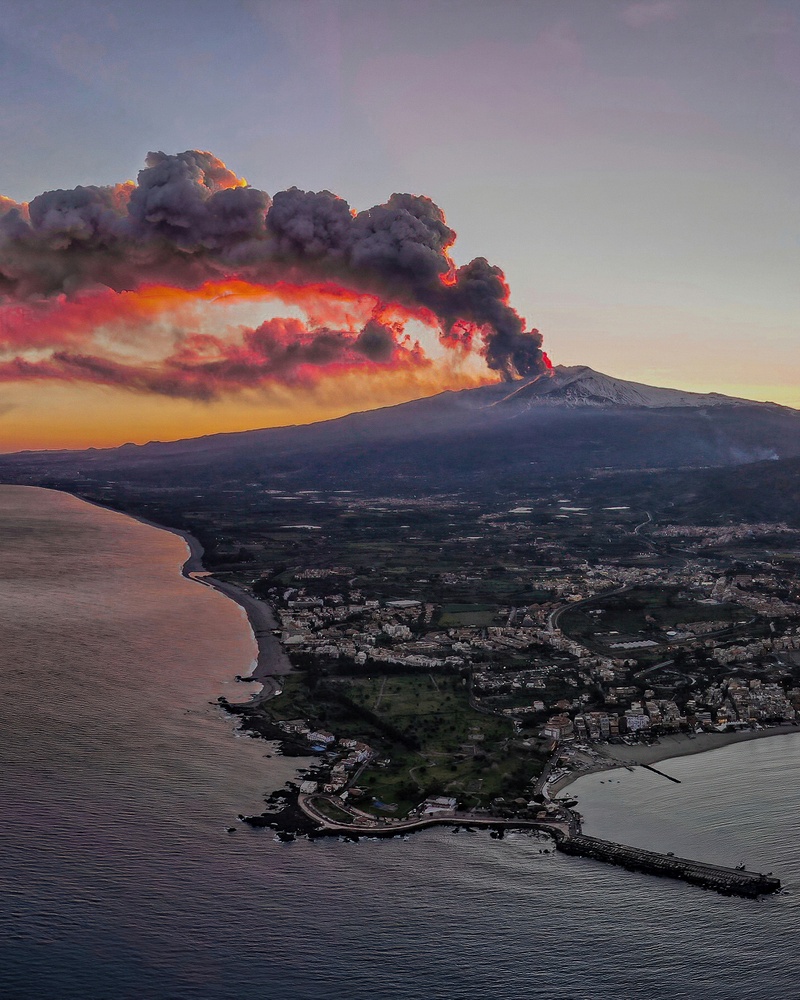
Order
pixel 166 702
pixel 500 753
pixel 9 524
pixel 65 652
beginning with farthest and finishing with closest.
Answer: pixel 9 524
pixel 65 652
pixel 166 702
pixel 500 753

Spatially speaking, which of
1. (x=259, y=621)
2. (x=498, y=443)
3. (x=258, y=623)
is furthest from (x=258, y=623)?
(x=498, y=443)

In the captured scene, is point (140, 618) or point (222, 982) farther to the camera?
point (140, 618)

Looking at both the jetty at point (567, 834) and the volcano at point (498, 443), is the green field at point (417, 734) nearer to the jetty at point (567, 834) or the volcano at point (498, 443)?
the jetty at point (567, 834)

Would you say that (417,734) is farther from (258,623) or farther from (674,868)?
(258,623)

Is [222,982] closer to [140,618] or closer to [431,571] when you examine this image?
[140,618]

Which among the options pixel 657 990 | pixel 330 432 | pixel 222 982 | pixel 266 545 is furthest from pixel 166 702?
pixel 330 432

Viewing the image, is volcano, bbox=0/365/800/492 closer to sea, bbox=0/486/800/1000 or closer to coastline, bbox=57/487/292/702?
coastline, bbox=57/487/292/702
